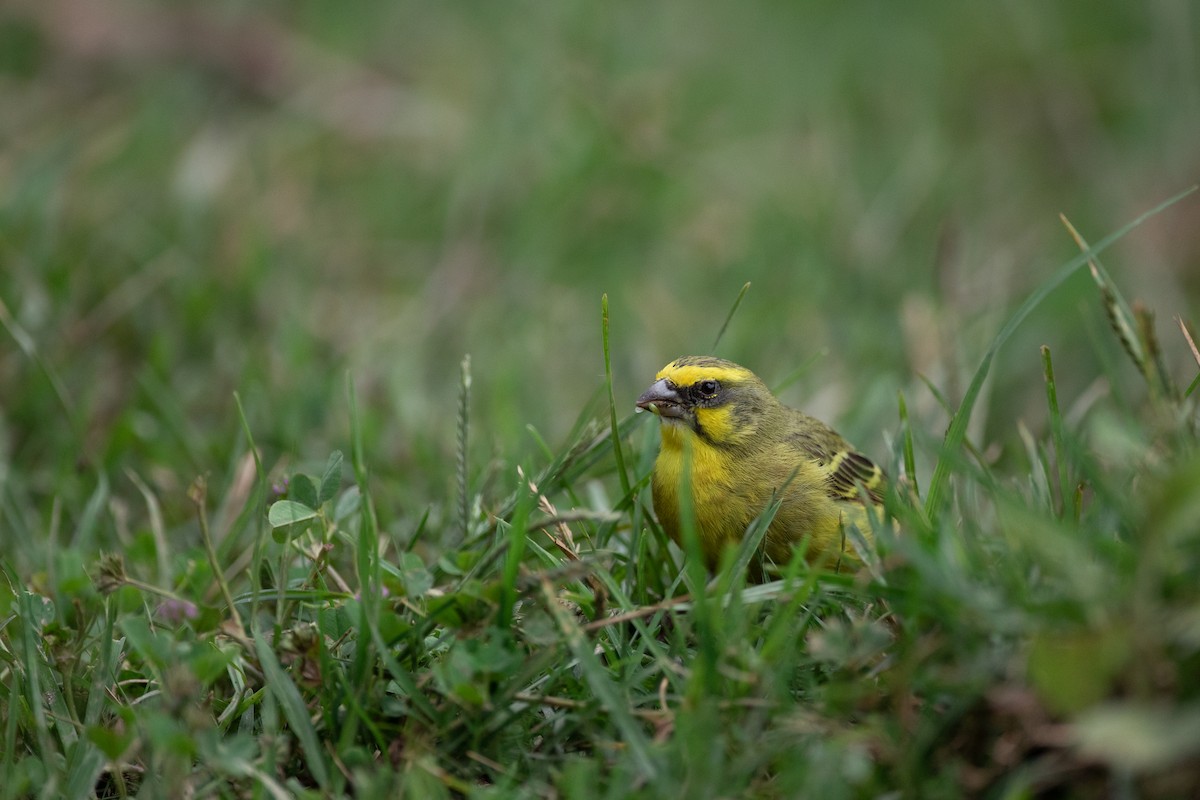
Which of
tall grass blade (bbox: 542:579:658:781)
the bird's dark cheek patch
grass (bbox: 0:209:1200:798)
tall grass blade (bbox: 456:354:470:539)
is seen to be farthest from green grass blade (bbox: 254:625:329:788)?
the bird's dark cheek patch

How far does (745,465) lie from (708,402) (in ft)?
0.88

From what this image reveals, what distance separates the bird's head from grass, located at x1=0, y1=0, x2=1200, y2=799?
10cm

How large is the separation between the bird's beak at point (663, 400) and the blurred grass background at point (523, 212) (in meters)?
0.45

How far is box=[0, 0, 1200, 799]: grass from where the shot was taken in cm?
224

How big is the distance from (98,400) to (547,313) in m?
2.16

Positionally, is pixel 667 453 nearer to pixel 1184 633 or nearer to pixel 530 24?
pixel 1184 633

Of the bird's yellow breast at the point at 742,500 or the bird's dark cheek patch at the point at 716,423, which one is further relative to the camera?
the bird's dark cheek patch at the point at 716,423

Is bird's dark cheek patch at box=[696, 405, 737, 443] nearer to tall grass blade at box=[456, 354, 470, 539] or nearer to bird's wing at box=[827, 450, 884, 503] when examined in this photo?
bird's wing at box=[827, 450, 884, 503]

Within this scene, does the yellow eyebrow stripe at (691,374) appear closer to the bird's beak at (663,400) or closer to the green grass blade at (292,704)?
the bird's beak at (663,400)

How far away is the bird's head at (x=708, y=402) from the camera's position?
367 centimetres

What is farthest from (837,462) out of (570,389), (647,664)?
(570,389)

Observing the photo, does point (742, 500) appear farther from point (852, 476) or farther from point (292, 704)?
point (292, 704)

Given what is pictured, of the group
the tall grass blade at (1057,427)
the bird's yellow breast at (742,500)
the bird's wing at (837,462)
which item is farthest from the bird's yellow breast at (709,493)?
the tall grass blade at (1057,427)

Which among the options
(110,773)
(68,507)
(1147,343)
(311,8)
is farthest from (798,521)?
(311,8)
